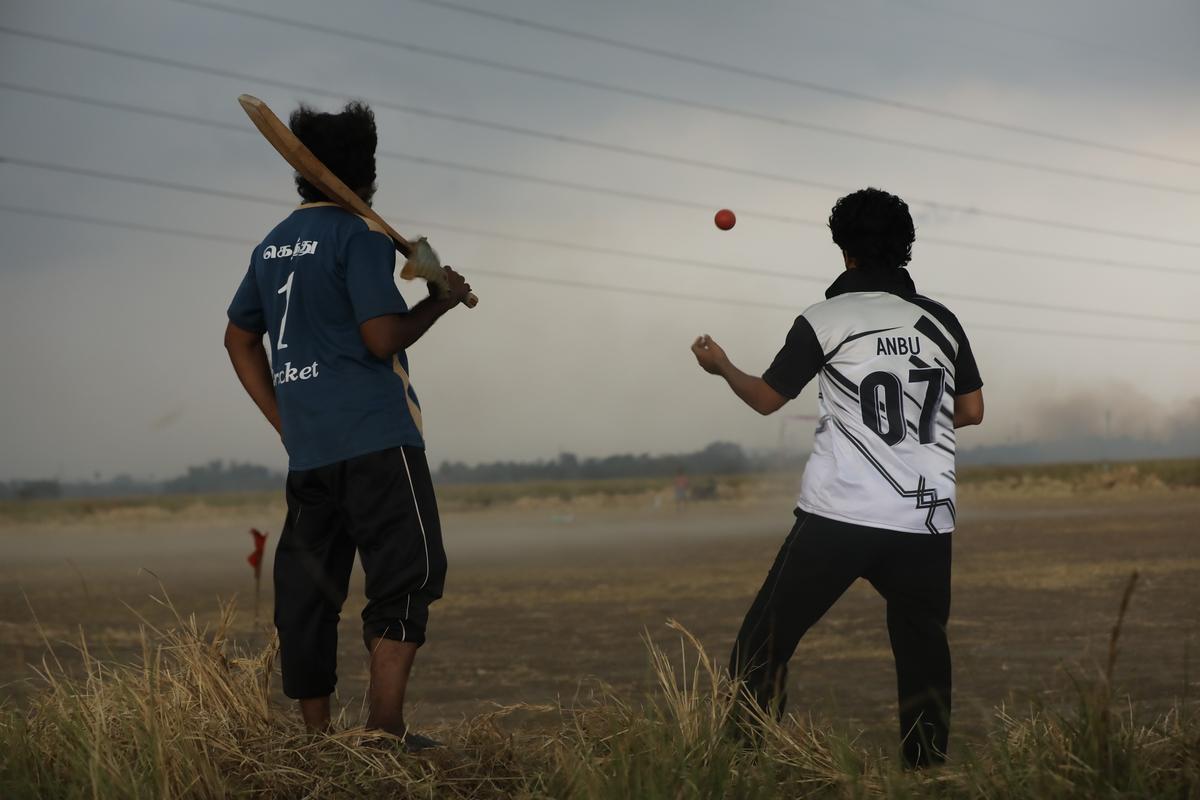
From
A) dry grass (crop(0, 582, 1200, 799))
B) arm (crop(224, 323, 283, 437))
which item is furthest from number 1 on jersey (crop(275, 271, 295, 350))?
dry grass (crop(0, 582, 1200, 799))

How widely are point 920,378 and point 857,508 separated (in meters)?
0.50

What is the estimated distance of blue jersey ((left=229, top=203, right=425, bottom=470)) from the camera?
4.38 metres

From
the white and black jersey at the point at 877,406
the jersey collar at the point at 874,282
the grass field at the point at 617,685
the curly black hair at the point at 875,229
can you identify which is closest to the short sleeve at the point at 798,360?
the white and black jersey at the point at 877,406

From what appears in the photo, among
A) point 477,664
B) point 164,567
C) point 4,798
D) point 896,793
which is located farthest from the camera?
point 164,567

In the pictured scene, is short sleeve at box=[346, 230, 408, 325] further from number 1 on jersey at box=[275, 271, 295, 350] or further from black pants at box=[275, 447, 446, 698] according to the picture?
black pants at box=[275, 447, 446, 698]

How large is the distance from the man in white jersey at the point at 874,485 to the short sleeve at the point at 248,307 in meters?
1.57

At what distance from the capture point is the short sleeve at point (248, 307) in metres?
4.73

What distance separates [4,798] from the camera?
4.12 m

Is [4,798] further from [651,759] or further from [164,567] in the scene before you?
[164,567]

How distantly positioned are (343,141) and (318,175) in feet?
0.67

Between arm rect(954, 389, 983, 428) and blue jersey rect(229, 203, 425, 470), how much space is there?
1.95 meters

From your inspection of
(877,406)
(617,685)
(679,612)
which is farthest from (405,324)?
(679,612)

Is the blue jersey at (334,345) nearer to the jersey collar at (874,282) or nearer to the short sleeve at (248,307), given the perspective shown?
the short sleeve at (248,307)

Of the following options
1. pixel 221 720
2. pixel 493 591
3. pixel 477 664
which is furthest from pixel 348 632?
pixel 221 720
